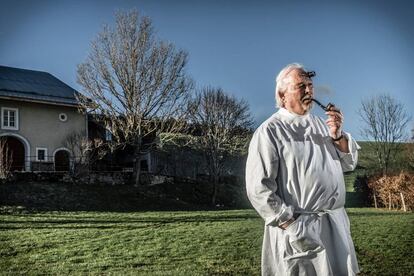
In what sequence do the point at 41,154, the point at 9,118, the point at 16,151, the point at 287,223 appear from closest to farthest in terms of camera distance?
the point at 287,223
the point at 9,118
the point at 16,151
the point at 41,154

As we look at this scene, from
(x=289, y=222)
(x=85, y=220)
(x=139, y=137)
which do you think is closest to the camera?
(x=289, y=222)

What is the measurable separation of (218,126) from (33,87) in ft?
30.6

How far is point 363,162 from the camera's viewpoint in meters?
25.2

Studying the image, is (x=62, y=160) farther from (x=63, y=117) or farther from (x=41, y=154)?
(x=63, y=117)

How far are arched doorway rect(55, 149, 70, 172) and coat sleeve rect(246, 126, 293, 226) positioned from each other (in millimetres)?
20775

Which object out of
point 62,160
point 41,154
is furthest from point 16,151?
point 62,160

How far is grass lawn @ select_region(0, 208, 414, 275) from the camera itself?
5.43 m

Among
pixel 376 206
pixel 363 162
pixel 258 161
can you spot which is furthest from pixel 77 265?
pixel 363 162

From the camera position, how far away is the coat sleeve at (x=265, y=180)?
1.89m

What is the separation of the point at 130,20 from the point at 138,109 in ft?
14.2

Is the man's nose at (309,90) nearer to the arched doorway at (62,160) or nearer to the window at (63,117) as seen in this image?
the arched doorway at (62,160)

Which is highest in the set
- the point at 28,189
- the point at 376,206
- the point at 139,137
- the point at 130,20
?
the point at 130,20

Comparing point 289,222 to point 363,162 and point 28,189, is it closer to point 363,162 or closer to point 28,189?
point 28,189

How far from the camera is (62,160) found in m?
22.0
